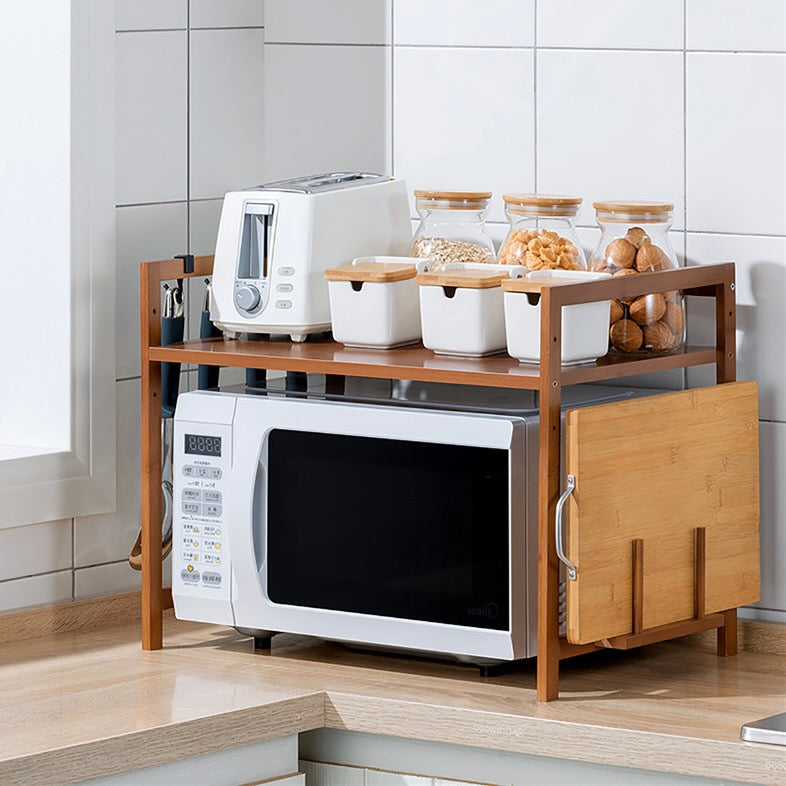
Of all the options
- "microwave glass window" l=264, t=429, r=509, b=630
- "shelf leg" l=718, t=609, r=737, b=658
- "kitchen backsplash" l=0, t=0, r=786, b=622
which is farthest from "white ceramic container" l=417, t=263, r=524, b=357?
"shelf leg" l=718, t=609, r=737, b=658

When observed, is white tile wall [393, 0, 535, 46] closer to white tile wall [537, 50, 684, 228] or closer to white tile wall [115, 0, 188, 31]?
white tile wall [537, 50, 684, 228]

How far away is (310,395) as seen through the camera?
6.64ft

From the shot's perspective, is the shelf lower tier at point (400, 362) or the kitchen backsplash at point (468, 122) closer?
the shelf lower tier at point (400, 362)

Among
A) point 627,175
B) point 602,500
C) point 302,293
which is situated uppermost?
point 627,175

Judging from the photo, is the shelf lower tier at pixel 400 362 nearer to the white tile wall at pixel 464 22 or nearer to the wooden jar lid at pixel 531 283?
the wooden jar lid at pixel 531 283

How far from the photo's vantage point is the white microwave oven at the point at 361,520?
1.87m

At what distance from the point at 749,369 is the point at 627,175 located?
280mm

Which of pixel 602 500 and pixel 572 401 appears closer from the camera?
pixel 602 500

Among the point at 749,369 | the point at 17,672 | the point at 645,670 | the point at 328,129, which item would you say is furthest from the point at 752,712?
the point at 328,129

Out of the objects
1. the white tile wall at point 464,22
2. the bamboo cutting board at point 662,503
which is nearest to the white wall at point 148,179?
the white tile wall at point 464,22

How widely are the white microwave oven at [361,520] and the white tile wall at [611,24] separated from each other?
1.39 feet

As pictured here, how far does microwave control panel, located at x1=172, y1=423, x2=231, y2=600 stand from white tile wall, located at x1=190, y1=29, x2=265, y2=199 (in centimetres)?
44

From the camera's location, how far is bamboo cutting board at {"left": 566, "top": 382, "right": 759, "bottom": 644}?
1.81m

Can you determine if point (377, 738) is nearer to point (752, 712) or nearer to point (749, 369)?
point (752, 712)
